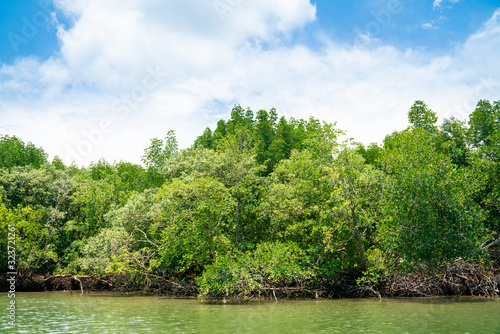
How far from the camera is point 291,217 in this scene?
25141 millimetres

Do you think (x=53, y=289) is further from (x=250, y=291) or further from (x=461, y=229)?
(x=461, y=229)

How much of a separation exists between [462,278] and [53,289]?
3242 cm

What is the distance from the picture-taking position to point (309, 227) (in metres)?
24.1

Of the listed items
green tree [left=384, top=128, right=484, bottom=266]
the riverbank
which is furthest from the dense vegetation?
the riverbank

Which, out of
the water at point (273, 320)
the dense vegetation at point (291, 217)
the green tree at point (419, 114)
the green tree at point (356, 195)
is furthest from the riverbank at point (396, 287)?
the green tree at point (419, 114)

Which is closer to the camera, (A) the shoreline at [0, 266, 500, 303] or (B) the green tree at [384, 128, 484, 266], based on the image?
(B) the green tree at [384, 128, 484, 266]

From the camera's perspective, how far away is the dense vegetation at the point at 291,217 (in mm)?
17969

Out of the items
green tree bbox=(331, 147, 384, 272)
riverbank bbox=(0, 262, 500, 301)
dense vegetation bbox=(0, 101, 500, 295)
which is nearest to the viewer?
dense vegetation bbox=(0, 101, 500, 295)

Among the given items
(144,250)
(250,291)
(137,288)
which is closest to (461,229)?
(250,291)

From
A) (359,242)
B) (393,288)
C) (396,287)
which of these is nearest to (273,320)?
(359,242)

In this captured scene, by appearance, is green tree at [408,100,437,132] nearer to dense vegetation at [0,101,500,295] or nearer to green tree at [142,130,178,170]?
dense vegetation at [0,101,500,295]

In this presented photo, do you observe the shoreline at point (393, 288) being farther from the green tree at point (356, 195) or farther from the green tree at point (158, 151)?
the green tree at point (158, 151)

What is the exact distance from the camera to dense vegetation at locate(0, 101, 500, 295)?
707 inches

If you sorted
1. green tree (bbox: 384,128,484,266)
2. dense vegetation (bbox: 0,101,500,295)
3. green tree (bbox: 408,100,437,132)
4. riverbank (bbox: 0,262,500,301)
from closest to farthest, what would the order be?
green tree (bbox: 384,128,484,266), dense vegetation (bbox: 0,101,500,295), riverbank (bbox: 0,262,500,301), green tree (bbox: 408,100,437,132)
